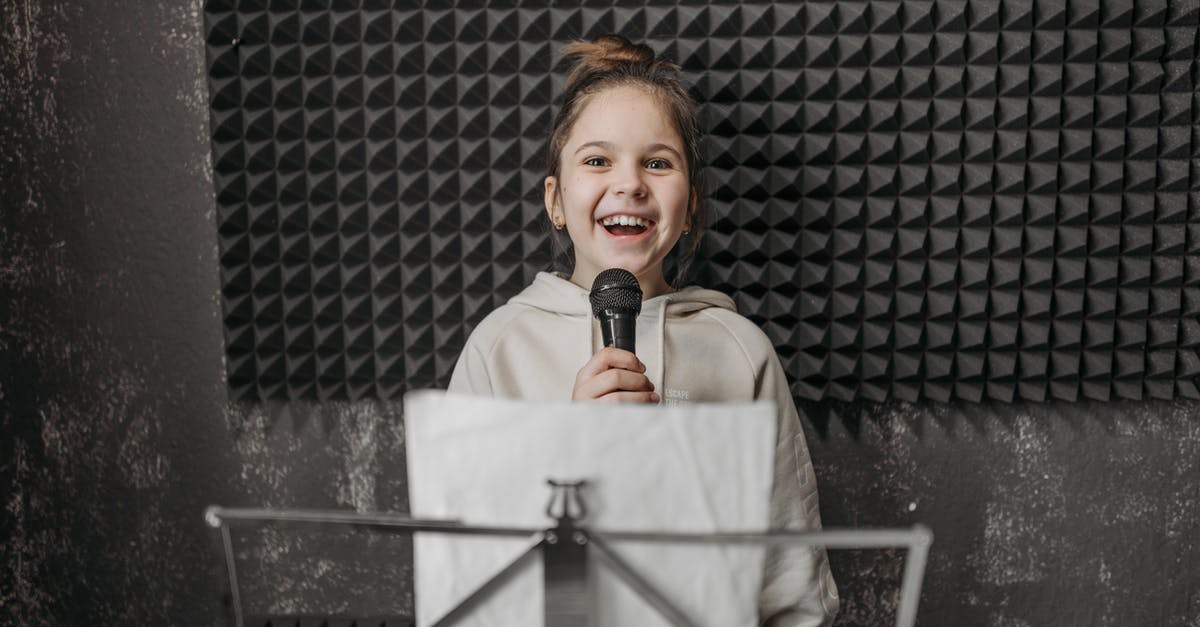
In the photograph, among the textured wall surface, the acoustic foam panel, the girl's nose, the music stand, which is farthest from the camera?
the textured wall surface

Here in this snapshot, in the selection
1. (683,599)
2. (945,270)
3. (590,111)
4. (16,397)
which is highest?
(590,111)

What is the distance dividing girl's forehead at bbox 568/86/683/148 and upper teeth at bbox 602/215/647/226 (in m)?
0.09

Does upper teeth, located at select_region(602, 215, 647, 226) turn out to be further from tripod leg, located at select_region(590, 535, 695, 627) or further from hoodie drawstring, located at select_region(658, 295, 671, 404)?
tripod leg, located at select_region(590, 535, 695, 627)

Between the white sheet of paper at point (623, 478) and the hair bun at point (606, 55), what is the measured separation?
1.99 ft

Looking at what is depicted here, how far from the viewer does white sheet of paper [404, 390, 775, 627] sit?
579 mm

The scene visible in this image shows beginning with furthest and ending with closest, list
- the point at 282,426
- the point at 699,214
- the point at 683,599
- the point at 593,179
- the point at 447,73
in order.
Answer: the point at 282,426 < the point at 447,73 < the point at 699,214 < the point at 593,179 < the point at 683,599

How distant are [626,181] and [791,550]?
481 mm

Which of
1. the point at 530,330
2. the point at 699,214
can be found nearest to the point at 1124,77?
the point at 699,214

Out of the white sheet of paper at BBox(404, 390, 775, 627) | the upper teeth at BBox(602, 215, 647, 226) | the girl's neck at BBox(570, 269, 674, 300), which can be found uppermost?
the upper teeth at BBox(602, 215, 647, 226)

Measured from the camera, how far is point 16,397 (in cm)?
143

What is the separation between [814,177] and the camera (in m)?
1.27

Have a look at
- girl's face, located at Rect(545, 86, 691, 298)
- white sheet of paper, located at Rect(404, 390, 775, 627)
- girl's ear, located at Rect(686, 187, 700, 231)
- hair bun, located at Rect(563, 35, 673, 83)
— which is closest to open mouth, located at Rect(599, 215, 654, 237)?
girl's face, located at Rect(545, 86, 691, 298)

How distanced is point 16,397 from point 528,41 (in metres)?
1.07

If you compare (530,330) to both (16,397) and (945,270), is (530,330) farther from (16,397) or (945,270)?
(16,397)
